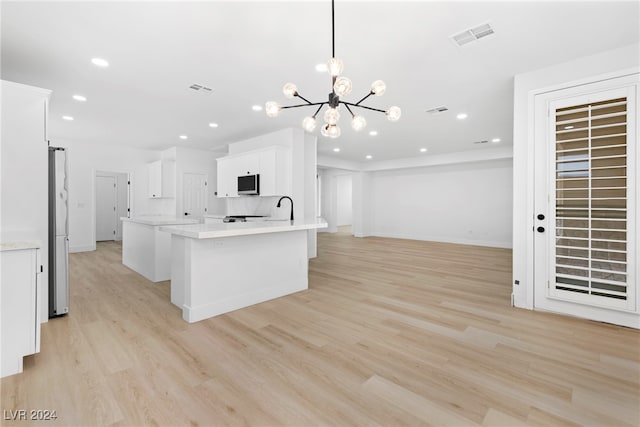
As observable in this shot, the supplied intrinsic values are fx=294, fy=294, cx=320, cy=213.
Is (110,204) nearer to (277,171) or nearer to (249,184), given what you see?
(249,184)

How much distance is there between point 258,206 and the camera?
6.59 metres

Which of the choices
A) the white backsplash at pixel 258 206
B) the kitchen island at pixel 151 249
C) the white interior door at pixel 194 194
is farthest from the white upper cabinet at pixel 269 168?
the white interior door at pixel 194 194

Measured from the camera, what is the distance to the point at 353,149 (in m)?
8.00

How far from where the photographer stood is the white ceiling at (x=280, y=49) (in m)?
2.26

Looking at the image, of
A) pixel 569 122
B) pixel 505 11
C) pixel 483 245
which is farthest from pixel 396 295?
pixel 483 245

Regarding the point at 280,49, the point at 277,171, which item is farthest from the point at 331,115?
the point at 277,171

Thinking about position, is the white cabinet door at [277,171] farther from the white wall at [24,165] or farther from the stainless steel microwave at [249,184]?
the white wall at [24,165]

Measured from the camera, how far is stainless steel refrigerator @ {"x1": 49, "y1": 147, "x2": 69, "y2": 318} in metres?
2.99

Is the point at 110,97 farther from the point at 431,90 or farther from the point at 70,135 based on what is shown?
the point at 431,90

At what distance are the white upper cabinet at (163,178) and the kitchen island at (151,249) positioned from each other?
2636mm

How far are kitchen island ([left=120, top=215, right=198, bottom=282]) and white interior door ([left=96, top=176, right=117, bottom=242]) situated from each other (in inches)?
187

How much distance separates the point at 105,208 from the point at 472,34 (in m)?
10.1

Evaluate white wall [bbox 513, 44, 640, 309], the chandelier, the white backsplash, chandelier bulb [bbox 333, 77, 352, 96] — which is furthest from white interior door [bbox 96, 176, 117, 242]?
white wall [bbox 513, 44, 640, 309]

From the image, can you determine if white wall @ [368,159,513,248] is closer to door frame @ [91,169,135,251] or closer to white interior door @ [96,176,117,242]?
door frame @ [91,169,135,251]
